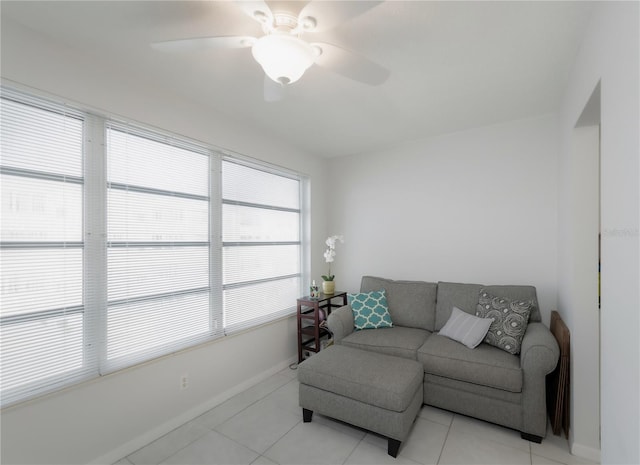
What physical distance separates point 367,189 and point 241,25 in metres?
2.57

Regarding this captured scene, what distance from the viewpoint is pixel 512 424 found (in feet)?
7.03

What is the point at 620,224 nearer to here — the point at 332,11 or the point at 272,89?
the point at 332,11

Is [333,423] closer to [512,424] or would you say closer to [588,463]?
[512,424]

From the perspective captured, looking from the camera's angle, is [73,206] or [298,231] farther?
[298,231]

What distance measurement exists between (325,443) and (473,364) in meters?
1.23

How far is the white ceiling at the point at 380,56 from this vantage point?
5.00 feet

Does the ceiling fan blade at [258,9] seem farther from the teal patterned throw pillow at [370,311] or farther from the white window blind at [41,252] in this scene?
the teal patterned throw pillow at [370,311]

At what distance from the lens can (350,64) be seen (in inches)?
60.0

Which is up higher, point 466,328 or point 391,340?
point 466,328

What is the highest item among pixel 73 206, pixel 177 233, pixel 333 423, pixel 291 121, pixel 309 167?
pixel 291 121

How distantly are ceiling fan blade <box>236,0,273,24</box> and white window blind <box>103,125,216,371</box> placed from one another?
Answer: 52.9 inches

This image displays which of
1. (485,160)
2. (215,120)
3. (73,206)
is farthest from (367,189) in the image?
(73,206)

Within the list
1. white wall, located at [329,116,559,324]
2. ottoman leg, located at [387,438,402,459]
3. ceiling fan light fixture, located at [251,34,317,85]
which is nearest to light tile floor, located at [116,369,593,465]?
ottoman leg, located at [387,438,402,459]

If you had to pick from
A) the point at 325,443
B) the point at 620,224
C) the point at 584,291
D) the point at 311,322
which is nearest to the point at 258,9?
the point at 620,224
